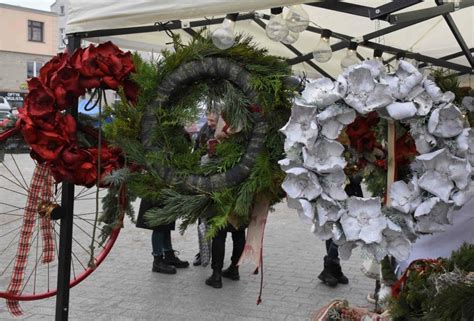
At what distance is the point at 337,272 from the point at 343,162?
3426 millimetres

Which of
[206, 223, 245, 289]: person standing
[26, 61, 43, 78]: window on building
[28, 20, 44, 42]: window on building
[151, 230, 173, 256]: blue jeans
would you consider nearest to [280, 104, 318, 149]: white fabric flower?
[206, 223, 245, 289]: person standing

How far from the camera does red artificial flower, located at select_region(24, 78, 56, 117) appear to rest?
2732 mm

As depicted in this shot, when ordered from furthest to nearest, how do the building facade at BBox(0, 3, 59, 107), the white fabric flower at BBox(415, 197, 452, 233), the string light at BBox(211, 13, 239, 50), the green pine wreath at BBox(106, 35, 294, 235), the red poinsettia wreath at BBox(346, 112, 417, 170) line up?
the building facade at BBox(0, 3, 59, 107), the red poinsettia wreath at BBox(346, 112, 417, 170), the string light at BBox(211, 13, 239, 50), the green pine wreath at BBox(106, 35, 294, 235), the white fabric flower at BBox(415, 197, 452, 233)

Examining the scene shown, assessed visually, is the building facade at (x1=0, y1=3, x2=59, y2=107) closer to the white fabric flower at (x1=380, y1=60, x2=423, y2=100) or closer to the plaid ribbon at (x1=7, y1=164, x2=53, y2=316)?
the plaid ribbon at (x1=7, y1=164, x2=53, y2=316)

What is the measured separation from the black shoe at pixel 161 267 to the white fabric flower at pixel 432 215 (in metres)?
3.79

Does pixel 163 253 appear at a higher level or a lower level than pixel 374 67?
lower

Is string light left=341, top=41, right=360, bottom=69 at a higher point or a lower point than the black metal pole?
higher

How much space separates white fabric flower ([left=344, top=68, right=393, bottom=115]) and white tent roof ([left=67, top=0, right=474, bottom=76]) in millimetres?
512

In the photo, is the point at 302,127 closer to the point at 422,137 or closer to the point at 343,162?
the point at 343,162

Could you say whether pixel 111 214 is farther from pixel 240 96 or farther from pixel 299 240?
pixel 299 240

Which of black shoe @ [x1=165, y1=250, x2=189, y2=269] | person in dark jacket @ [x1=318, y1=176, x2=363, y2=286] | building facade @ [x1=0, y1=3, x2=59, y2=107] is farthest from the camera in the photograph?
building facade @ [x1=0, y1=3, x2=59, y2=107]

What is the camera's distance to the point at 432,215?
203 centimetres

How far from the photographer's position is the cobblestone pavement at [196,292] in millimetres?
4363

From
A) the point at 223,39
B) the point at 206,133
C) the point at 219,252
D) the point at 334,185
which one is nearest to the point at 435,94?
the point at 334,185
